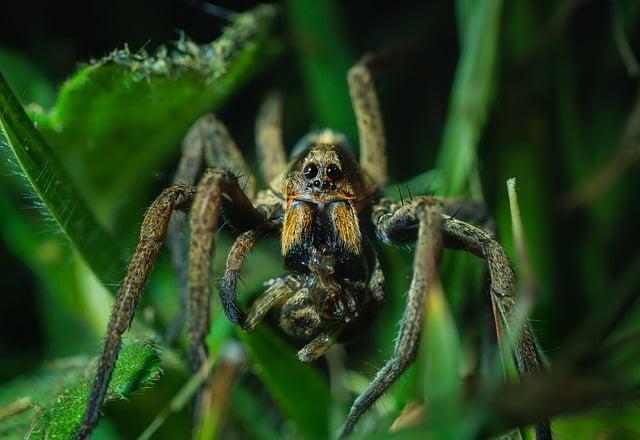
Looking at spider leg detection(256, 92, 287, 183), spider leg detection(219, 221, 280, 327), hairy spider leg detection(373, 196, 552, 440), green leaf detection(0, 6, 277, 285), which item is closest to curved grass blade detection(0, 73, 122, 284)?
green leaf detection(0, 6, 277, 285)

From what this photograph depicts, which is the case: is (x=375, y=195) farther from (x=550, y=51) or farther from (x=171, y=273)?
(x=550, y=51)

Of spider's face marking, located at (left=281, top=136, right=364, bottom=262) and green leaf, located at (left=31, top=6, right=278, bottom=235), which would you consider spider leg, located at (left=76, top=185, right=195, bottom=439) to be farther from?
green leaf, located at (left=31, top=6, right=278, bottom=235)

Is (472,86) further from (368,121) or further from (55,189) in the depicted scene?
(55,189)

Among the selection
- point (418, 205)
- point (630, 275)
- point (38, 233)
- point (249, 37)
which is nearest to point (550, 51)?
point (630, 275)

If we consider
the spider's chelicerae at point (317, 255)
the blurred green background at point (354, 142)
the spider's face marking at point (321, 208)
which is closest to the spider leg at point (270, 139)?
the blurred green background at point (354, 142)

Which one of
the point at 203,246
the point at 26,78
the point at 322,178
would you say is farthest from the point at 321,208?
the point at 26,78
